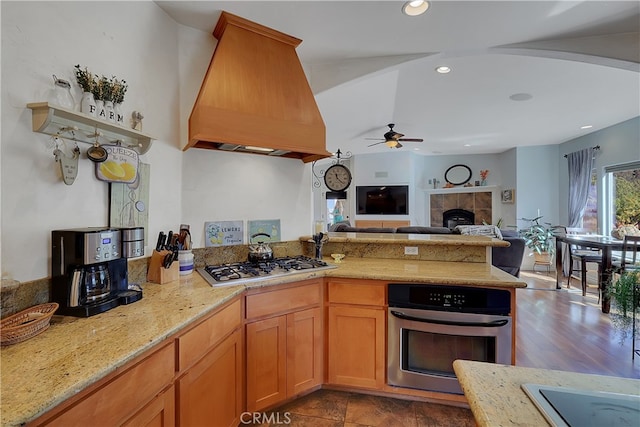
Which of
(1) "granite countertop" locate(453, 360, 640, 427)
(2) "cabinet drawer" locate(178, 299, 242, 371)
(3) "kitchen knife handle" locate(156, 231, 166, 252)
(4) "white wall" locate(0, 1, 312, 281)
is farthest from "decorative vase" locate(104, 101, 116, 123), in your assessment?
(1) "granite countertop" locate(453, 360, 640, 427)

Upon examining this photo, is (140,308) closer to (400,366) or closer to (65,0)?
(65,0)

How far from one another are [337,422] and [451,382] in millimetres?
761

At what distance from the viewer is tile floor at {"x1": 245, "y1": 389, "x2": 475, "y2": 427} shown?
1740 millimetres

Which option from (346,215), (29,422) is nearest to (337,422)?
(29,422)

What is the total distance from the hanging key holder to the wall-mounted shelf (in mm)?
53

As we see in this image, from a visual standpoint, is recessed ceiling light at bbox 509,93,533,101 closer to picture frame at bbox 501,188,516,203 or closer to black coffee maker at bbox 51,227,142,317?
picture frame at bbox 501,188,516,203

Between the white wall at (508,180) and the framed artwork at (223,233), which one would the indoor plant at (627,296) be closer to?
the framed artwork at (223,233)

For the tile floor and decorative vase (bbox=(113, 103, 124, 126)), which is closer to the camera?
decorative vase (bbox=(113, 103, 124, 126))

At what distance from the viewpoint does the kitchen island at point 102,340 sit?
0.68m

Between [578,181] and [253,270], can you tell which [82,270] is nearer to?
[253,270]

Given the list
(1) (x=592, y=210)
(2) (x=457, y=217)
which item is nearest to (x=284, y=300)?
(1) (x=592, y=210)

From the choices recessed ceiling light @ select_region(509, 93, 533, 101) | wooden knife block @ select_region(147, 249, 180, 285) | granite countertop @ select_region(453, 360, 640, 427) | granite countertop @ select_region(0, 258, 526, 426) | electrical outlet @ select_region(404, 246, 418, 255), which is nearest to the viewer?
granite countertop @ select_region(453, 360, 640, 427)

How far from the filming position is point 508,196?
6.49m

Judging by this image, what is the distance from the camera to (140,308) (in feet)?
4.03
